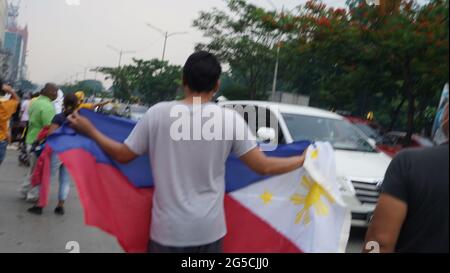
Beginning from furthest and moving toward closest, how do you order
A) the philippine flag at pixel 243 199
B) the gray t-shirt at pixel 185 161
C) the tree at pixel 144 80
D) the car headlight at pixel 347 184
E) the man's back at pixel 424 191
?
the tree at pixel 144 80 < the car headlight at pixel 347 184 < the philippine flag at pixel 243 199 < the gray t-shirt at pixel 185 161 < the man's back at pixel 424 191

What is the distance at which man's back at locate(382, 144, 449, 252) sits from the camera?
196 cm

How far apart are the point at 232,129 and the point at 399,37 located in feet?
41.0

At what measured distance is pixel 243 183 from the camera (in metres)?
3.15

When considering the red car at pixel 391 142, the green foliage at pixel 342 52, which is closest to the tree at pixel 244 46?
the green foliage at pixel 342 52

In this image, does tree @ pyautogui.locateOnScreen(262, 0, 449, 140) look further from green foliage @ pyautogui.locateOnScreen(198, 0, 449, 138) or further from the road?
the road

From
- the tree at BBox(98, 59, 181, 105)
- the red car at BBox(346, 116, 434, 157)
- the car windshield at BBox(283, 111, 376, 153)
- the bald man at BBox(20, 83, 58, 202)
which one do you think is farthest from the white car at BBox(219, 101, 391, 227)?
the tree at BBox(98, 59, 181, 105)

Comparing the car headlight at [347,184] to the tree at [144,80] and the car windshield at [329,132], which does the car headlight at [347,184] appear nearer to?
the car windshield at [329,132]

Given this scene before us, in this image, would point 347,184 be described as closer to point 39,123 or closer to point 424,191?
point 39,123

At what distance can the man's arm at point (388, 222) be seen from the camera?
6.70 ft

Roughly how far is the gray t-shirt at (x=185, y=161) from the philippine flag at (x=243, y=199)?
338 millimetres

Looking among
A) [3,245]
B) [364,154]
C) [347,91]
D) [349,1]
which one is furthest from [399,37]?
[3,245]

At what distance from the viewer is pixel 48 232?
18.8 feet

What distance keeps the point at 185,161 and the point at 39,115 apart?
15.9 ft
